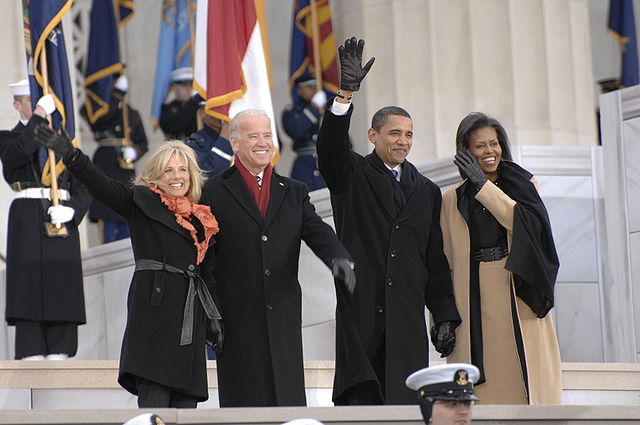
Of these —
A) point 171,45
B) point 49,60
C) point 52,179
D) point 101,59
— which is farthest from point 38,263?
point 171,45

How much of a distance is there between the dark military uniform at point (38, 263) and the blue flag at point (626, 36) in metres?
7.80

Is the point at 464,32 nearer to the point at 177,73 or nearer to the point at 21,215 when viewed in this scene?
the point at 177,73

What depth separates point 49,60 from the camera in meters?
11.5

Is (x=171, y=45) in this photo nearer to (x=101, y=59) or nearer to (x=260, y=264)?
(x=101, y=59)

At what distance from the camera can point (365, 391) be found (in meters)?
8.25

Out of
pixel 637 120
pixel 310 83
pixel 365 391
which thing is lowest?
pixel 365 391

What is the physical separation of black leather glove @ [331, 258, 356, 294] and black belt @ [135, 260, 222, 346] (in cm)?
65

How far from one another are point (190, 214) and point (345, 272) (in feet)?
2.90

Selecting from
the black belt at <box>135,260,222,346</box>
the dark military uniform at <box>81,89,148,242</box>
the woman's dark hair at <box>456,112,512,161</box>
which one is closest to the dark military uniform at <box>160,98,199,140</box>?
the dark military uniform at <box>81,89,148,242</box>

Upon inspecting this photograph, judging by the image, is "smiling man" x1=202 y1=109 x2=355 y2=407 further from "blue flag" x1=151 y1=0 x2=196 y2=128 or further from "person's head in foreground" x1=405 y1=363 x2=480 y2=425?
"blue flag" x1=151 y1=0 x2=196 y2=128

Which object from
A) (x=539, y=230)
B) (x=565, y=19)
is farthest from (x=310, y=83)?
(x=539, y=230)

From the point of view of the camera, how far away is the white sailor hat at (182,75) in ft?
51.3

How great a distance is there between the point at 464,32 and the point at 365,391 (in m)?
7.53

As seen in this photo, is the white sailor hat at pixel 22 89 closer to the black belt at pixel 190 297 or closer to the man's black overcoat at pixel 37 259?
the man's black overcoat at pixel 37 259
